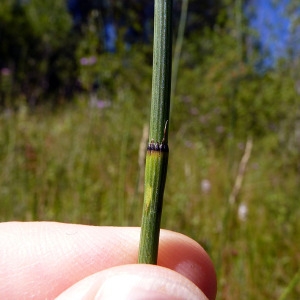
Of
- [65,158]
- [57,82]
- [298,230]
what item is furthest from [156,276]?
[57,82]

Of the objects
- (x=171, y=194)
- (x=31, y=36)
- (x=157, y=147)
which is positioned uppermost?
(x=31, y=36)

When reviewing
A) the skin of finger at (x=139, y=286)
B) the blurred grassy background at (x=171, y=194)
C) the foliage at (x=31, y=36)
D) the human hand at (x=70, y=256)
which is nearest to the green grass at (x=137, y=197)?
the blurred grassy background at (x=171, y=194)

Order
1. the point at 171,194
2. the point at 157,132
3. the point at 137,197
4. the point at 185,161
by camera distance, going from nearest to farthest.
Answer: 1. the point at 157,132
2. the point at 137,197
3. the point at 171,194
4. the point at 185,161

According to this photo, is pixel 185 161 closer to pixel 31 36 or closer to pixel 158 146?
pixel 158 146

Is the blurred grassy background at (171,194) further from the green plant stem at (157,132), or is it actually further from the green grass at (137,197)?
the green plant stem at (157,132)

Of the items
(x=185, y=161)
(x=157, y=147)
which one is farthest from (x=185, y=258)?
(x=185, y=161)
